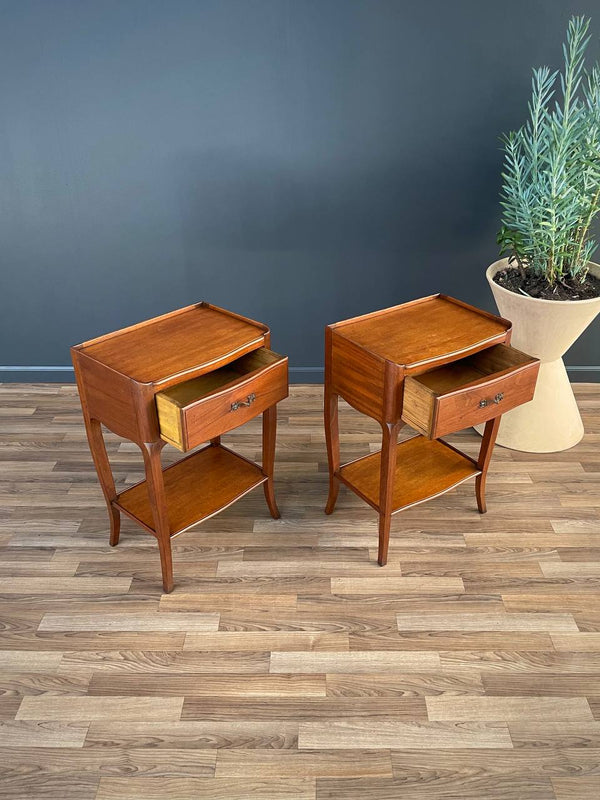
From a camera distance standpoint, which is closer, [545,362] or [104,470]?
[104,470]

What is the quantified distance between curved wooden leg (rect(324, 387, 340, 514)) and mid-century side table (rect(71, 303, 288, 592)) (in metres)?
0.13

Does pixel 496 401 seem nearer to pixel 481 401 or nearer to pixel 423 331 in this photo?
pixel 481 401

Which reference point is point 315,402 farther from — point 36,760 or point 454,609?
point 36,760

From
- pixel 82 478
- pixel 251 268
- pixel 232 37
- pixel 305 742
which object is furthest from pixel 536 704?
pixel 232 37

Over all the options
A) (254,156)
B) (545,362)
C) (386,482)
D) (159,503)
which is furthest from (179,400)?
(545,362)

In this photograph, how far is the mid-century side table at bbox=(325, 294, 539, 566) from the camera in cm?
149

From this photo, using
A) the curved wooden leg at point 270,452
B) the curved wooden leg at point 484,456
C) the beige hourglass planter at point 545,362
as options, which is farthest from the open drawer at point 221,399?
the beige hourglass planter at point 545,362

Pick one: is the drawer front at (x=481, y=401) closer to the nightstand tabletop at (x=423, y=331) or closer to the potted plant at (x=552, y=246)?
the nightstand tabletop at (x=423, y=331)

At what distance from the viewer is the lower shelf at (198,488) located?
66.7 inches

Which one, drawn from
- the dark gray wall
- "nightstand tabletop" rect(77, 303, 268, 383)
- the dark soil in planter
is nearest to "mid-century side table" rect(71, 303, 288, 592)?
"nightstand tabletop" rect(77, 303, 268, 383)

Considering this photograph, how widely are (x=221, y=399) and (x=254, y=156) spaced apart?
1080mm

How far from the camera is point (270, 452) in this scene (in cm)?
178

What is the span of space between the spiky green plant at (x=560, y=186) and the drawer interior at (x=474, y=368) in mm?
413

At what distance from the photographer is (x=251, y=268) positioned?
2.40 meters
